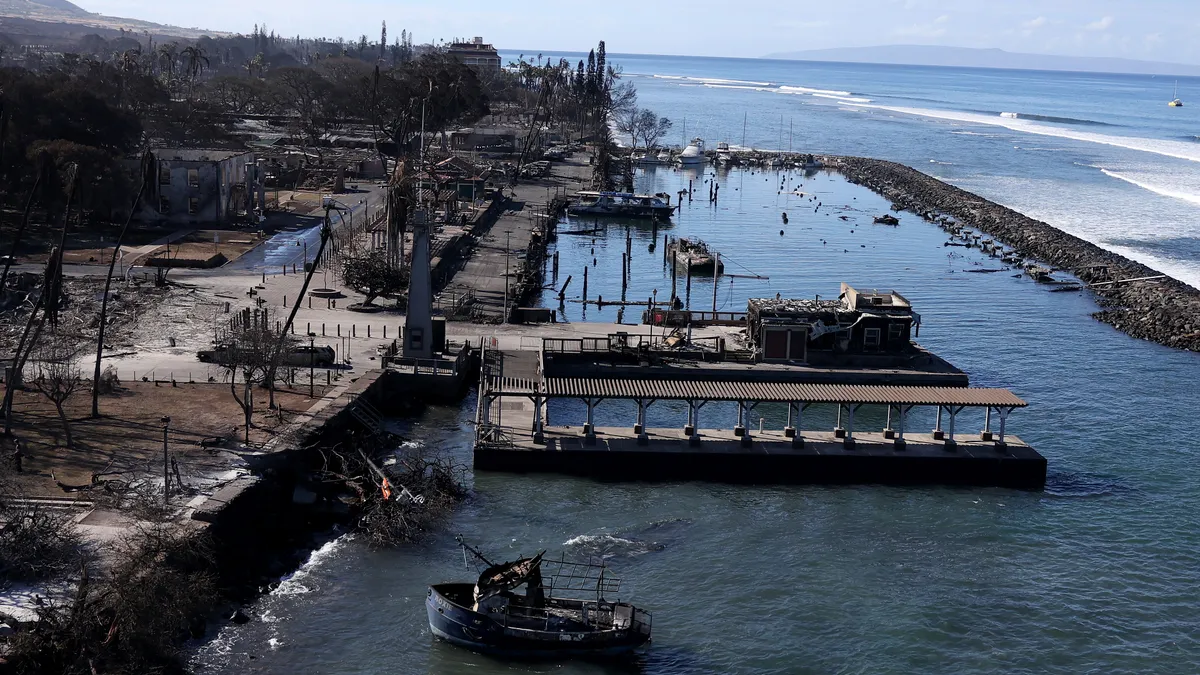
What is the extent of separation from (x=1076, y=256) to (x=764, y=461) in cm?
5310

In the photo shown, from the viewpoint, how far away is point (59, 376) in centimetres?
3631

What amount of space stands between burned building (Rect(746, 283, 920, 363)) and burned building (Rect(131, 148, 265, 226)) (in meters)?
37.8

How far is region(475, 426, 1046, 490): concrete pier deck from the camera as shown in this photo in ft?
128

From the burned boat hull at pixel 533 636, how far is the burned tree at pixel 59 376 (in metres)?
13.5

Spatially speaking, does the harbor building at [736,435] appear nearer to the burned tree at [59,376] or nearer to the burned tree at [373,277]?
the burned tree at [373,277]

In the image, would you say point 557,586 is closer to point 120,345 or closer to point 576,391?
point 576,391

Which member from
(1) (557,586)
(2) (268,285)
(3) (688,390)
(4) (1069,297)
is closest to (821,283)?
(4) (1069,297)

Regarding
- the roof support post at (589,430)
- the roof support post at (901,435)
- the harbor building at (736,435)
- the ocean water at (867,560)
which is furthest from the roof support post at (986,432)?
the roof support post at (589,430)

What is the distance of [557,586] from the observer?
30.7 metres

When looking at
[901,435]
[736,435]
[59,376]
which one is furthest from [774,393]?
[59,376]

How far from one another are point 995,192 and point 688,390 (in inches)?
3647

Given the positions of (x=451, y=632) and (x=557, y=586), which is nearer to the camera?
(x=451, y=632)

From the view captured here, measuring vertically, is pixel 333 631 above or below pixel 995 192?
below

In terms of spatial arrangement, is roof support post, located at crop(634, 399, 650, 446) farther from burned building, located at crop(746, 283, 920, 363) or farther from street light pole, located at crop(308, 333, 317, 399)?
street light pole, located at crop(308, 333, 317, 399)
